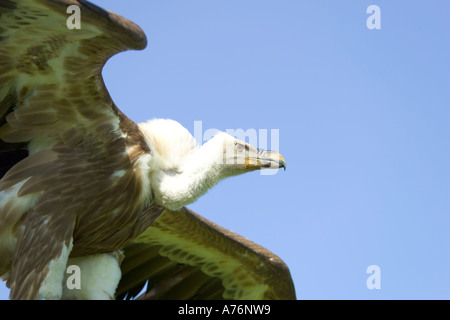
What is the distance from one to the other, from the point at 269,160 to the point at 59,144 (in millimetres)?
1902

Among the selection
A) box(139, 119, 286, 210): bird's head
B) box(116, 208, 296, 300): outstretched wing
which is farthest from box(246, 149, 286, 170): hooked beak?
box(116, 208, 296, 300): outstretched wing

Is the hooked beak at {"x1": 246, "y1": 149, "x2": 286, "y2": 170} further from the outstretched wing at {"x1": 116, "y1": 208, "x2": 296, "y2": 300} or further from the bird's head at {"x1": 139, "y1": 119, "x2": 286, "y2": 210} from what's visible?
the outstretched wing at {"x1": 116, "y1": 208, "x2": 296, "y2": 300}

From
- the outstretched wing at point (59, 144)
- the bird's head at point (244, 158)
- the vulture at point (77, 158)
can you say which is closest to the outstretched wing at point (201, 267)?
the vulture at point (77, 158)

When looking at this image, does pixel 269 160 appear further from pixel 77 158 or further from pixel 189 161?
pixel 77 158

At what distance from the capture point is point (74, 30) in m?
8.13

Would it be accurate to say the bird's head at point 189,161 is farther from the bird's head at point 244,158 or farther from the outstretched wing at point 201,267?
the outstretched wing at point 201,267

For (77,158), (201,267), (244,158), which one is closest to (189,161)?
(244,158)

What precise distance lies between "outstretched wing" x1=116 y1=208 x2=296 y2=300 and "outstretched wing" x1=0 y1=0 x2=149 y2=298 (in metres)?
2.19

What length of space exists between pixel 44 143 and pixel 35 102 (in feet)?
1.21

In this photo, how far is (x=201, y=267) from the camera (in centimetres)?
1154

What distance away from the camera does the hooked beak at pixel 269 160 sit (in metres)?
9.12

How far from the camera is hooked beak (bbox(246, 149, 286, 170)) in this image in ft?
29.9
